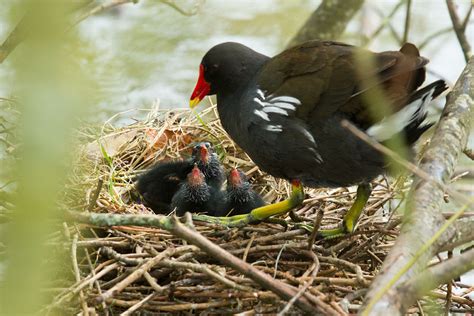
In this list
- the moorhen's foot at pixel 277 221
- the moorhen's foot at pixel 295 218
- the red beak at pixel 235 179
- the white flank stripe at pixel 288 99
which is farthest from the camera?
the red beak at pixel 235 179

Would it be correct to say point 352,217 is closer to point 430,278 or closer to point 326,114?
point 326,114

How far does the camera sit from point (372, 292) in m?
2.03

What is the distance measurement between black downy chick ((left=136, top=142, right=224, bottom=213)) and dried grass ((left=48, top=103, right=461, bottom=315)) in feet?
0.54

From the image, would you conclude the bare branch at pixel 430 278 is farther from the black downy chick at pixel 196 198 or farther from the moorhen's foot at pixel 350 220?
the black downy chick at pixel 196 198

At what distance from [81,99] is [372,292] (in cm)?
149

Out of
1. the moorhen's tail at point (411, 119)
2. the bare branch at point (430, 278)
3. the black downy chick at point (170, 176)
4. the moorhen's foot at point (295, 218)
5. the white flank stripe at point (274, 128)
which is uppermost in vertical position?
the moorhen's tail at point (411, 119)

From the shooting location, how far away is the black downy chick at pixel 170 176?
5602 mm

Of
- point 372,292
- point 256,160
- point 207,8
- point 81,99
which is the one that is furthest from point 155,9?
point 81,99

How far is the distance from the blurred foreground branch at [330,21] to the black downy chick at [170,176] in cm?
217

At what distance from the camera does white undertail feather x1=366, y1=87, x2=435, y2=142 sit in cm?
397

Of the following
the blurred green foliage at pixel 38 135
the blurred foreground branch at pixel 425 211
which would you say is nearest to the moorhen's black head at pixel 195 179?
the blurred foreground branch at pixel 425 211

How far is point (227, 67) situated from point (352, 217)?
154 centimetres

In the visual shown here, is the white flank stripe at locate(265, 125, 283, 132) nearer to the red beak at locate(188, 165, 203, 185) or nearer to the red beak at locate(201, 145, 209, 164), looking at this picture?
the red beak at locate(188, 165, 203, 185)

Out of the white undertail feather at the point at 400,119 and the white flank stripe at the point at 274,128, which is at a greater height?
the white undertail feather at the point at 400,119
